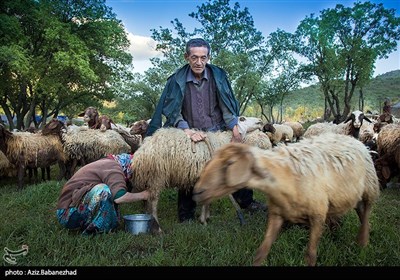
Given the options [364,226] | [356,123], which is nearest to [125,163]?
[364,226]

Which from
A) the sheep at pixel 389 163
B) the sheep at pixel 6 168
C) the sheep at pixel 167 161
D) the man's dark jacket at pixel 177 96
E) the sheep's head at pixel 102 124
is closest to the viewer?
the sheep at pixel 167 161

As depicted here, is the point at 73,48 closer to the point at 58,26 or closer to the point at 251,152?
the point at 58,26

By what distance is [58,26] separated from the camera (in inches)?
578

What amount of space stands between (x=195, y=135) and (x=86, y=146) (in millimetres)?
4904

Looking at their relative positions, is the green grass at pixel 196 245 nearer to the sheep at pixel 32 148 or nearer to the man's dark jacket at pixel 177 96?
the man's dark jacket at pixel 177 96

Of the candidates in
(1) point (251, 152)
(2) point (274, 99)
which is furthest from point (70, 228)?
(2) point (274, 99)

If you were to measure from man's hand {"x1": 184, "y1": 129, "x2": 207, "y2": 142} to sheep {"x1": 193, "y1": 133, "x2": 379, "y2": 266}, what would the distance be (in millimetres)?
1702

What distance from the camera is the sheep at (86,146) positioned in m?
8.30

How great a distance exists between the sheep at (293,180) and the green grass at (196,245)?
51 cm

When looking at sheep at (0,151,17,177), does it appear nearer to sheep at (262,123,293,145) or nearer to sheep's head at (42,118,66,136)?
sheep's head at (42,118,66,136)

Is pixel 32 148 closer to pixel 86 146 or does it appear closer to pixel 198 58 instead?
pixel 86 146

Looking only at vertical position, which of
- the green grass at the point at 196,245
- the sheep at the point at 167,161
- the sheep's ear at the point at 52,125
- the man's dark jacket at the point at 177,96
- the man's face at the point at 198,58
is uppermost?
the man's face at the point at 198,58

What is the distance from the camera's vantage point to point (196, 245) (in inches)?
136

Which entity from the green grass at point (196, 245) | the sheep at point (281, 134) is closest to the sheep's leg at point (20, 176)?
the green grass at point (196, 245)
